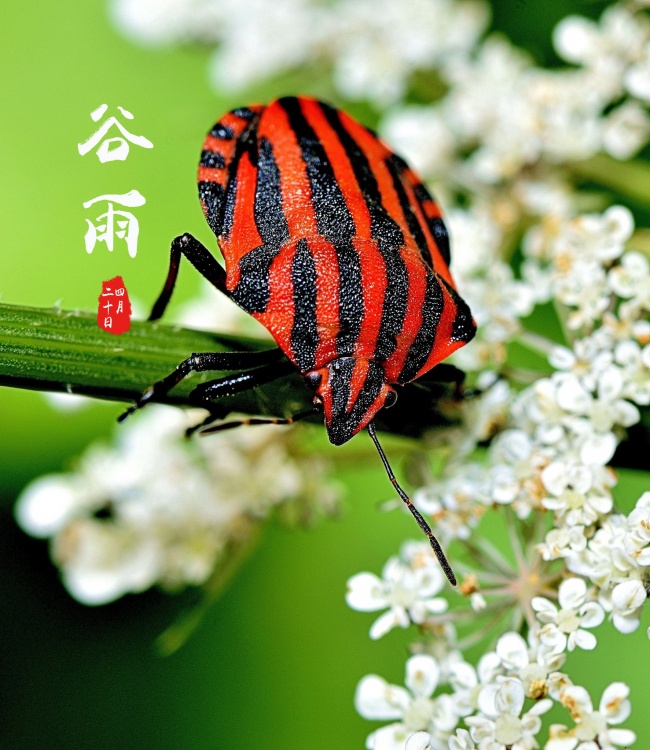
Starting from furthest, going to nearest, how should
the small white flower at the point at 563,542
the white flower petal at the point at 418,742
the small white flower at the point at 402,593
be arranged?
the small white flower at the point at 402,593 → the small white flower at the point at 563,542 → the white flower petal at the point at 418,742

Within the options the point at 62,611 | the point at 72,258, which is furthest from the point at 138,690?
the point at 72,258

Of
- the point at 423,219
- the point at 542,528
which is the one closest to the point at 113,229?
the point at 423,219

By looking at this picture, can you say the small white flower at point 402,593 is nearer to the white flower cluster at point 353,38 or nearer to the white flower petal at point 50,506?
the white flower petal at point 50,506

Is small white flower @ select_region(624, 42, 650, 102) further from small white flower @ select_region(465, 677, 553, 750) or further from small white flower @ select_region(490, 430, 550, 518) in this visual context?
small white flower @ select_region(465, 677, 553, 750)

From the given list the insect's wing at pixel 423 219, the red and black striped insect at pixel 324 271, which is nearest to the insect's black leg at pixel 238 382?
the red and black striped insect at pixel 324 271

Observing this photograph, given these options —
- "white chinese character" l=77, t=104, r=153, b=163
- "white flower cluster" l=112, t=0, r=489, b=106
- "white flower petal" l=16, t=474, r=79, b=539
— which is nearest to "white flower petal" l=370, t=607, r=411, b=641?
"white chinese character" l=77, t=104, r=153, b=163

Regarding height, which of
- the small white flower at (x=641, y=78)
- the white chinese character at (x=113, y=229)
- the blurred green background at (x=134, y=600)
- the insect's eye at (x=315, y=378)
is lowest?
the blurred green background at (x=134, y=600)

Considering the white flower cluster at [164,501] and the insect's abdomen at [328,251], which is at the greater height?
the insect's abdomen at [328,251]
